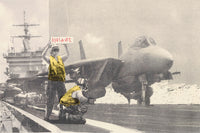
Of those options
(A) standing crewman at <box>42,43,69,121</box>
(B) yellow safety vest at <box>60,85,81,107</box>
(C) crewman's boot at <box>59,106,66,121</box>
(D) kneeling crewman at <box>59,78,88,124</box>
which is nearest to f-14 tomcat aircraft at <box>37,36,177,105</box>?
(A) standing crewman at <box>42,43,69,121</box>

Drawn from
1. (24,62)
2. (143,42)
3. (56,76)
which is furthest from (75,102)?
(24,62)

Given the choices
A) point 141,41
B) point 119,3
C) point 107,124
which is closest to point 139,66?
point 141,41

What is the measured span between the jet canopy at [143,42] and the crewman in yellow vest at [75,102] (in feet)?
13.8

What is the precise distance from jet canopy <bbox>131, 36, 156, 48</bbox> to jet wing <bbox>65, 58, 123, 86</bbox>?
1045 mm

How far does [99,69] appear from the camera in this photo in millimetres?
13328

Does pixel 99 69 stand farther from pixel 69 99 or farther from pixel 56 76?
pixel 69 99

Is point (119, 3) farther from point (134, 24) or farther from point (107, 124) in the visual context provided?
point (107, 124)

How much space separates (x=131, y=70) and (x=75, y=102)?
546cm

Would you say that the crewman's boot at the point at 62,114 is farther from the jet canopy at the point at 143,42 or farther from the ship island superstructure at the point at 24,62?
the jet canopy at the point at 143,42

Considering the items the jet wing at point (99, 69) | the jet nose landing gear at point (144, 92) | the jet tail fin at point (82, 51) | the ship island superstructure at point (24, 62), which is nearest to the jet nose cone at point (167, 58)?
the jet nose landing gear at point (144, 92)

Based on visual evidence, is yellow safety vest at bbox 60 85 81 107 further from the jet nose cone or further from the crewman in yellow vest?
the jet nose cone

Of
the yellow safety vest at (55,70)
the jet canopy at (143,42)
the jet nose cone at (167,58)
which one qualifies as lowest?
the yellow safety vest at (55,70)

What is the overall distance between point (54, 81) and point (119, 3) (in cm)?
420

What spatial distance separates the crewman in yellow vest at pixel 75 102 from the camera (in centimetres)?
909
